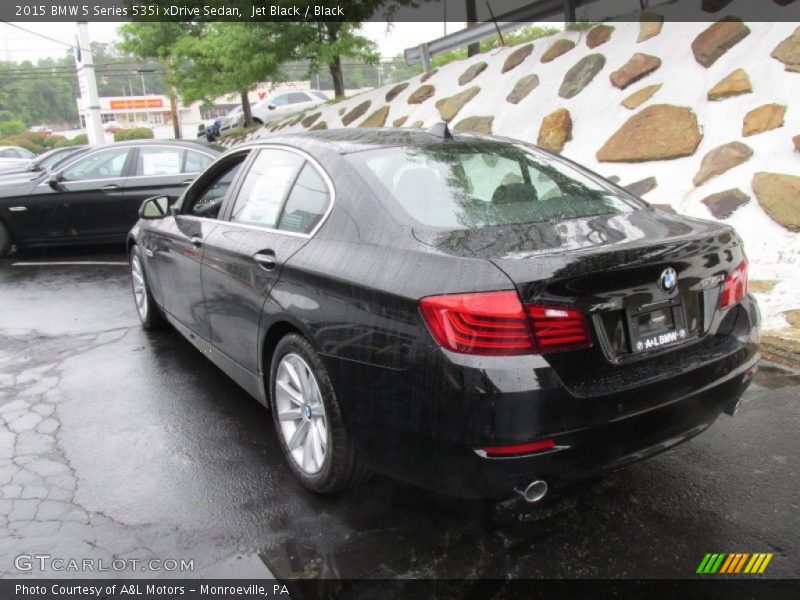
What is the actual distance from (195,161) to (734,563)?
8.71 meters

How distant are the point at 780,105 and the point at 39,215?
9176 mm

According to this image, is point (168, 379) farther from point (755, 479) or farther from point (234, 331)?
point (755, 479)

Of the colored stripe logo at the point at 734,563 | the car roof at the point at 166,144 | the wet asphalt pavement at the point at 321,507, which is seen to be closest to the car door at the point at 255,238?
the wet asphalt pavement at the point at 321,507

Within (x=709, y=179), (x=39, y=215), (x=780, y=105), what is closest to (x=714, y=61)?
(x=780, y=105)

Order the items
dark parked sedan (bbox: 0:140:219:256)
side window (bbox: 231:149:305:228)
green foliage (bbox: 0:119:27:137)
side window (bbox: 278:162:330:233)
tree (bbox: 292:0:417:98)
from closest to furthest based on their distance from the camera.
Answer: side window (bbox: 278:162:330:233), side window (bbox: 231:149:305:228), dark parked sedan (bbox: 0:140:219:256), tree (bbox: 292:0:417:98), green foliage (bbox: 0:119:27:137)

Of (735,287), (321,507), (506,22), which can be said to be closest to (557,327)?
(735,287)

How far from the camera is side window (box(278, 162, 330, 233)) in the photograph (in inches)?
121

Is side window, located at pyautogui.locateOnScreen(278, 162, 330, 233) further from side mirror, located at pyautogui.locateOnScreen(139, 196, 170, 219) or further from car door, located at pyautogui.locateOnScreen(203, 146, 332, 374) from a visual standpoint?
side mirror, located at pyautogui.locateOnScreen(139, 196, 170, 219)

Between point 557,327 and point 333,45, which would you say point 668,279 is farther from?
point 333,45

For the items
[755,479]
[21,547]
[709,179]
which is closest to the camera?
[21,547]

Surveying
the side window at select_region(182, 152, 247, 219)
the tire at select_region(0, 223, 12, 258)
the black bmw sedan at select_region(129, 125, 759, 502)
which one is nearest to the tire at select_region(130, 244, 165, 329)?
the side window at select_region(182, 152, 247, 219)

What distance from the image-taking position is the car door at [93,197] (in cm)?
913

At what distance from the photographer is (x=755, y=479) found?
9.96ft

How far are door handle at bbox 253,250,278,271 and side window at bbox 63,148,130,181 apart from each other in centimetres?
701
